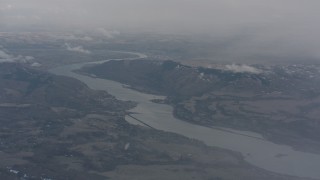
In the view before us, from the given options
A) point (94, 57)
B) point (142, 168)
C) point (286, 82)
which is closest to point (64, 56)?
point (94, 57)

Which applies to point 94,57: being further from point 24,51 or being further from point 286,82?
point 286,82

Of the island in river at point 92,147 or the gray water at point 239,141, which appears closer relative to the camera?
the island in river at point 92,147

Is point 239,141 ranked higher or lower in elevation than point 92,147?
higher

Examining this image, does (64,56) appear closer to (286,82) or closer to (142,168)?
(286,82)

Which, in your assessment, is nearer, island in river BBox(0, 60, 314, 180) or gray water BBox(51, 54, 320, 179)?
island in river BBox(0, 60, 314, 180)

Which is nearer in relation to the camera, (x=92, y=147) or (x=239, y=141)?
(x=92, y=147)

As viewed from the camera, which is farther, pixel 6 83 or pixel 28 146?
pixel 6 83

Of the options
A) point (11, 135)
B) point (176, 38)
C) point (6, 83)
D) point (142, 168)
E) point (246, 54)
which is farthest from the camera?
point (176, 38)

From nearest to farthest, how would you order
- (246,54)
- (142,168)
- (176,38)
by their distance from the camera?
(142,168) < (246,54) < (176,38)
